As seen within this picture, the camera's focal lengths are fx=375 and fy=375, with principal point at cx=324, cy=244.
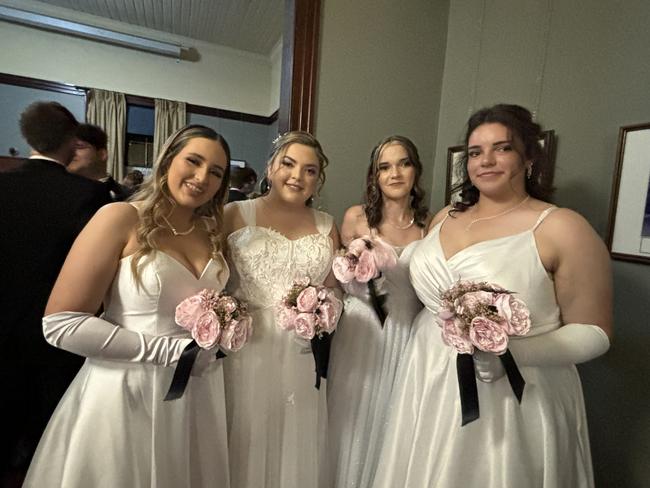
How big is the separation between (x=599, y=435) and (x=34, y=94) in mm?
6460

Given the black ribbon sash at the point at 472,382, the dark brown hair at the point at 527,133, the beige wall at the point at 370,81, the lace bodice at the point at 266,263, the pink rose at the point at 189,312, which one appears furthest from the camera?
the beige wall at the point at 370,81

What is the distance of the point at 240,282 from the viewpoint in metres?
1.67

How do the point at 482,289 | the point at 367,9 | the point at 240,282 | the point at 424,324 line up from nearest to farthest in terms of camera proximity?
the point at 482,289, the point at 424,324, the point at 240,282, the point at 367,9

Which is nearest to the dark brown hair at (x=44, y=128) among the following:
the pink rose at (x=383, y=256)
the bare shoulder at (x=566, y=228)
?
the pink rose at (x=383, y=256)

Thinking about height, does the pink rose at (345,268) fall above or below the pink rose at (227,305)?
above

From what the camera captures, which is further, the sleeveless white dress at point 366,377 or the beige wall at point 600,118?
the sleeveless white dress at point 366,377

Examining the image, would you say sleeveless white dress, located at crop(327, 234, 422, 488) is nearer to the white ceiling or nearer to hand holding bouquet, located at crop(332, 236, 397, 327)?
hand holding bouquet, located at crop(332, 236, 397, 327)

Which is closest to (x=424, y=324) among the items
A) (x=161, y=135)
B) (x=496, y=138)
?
(x=496, y=138)

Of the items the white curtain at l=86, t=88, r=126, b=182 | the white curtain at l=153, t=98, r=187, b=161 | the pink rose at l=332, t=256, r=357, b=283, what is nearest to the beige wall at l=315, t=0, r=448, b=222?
the pink rose at l=332, t=256, r=357, b=283

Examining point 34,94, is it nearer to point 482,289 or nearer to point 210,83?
point 210,83

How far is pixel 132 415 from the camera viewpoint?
125 centimetres

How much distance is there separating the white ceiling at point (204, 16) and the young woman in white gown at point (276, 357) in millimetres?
3294

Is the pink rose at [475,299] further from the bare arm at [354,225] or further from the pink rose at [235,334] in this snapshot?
the bare arm at [354,225]

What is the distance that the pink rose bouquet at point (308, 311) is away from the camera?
142 centimetres
